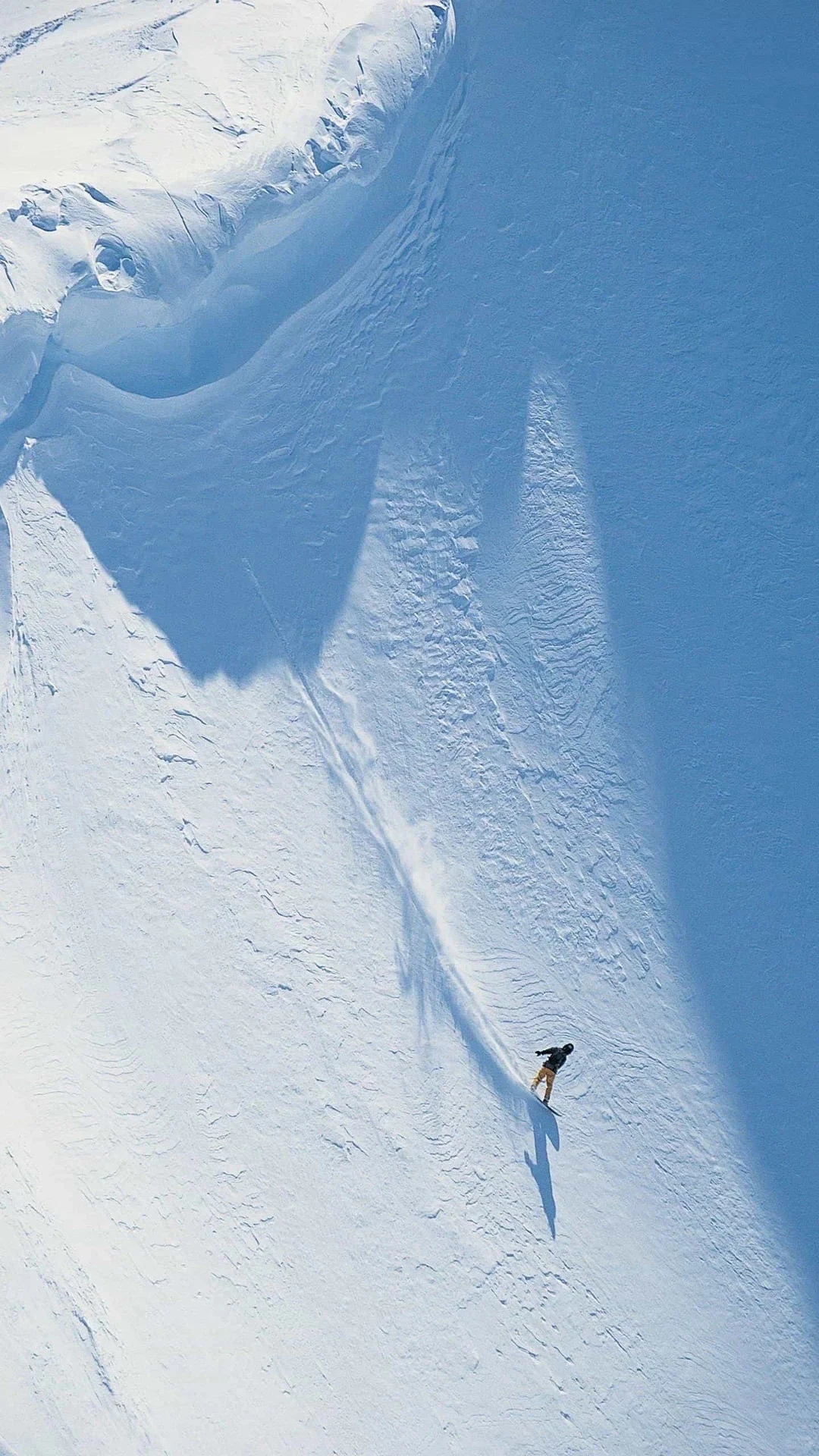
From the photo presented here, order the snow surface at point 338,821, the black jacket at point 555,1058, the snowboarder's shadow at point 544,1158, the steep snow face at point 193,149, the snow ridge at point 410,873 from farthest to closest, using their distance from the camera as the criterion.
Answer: the steep snow face at point 193,149 < the snow ridge at point 410,873 < the snowboarder's shadow at point 544,1158 < the black jacket at point 555,1058 < the snow surface at point 338,821

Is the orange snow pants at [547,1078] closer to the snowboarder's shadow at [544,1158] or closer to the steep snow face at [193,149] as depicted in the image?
the snowboarder's shadow at [544,1158]

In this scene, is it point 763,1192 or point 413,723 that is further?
point 413,723

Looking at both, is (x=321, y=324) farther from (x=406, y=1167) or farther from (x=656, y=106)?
(x=406, y=1167)

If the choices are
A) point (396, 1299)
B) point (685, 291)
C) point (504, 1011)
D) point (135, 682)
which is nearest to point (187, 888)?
point (135, 682)

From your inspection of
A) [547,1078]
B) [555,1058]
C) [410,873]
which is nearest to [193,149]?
[410,873]

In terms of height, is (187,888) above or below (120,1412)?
above

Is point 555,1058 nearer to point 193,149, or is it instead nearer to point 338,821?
point 338,821

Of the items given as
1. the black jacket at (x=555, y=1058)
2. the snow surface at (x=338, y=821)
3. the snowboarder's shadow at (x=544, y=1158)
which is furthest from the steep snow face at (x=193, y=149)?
the snowboarder's shadow at (x=544, y=1158)
